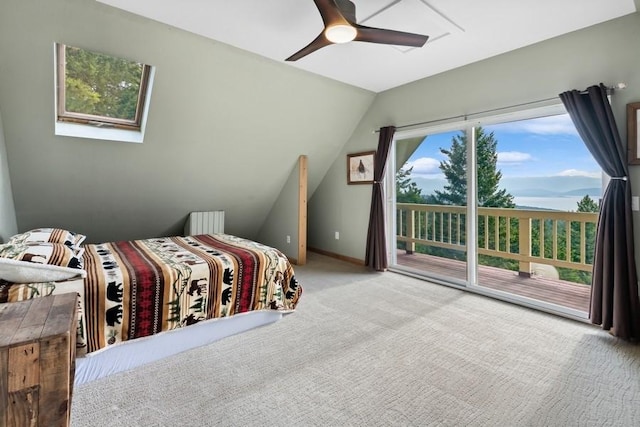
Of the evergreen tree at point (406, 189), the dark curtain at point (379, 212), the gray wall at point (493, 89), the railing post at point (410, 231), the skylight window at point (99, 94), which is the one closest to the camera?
the gray wall at point (493, 89)


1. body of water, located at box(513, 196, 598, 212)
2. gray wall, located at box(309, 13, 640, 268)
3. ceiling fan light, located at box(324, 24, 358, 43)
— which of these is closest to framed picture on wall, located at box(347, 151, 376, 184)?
gray wall, located at box(309, 13, 640, 268)

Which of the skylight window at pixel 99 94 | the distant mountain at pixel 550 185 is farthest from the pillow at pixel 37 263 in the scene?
the distant mountain at pixel 550 185

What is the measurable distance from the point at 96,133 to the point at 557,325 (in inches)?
181

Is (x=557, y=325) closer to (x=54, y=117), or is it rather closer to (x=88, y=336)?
(x=88, y=336)

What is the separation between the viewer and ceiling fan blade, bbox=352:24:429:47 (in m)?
2.05

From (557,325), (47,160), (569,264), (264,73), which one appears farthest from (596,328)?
(47,160)

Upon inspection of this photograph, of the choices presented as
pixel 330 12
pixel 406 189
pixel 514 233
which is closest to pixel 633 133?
pixel 514 233

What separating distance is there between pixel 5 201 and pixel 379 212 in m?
3.90

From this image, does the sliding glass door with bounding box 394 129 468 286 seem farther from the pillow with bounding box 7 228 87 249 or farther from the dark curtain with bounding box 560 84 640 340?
the pillow with bounding box 7 228 87 249

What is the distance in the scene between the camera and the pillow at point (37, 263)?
1761 millimetres

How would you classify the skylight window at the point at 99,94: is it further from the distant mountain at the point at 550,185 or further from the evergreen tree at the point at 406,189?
the distant mountain at the point at 550,185

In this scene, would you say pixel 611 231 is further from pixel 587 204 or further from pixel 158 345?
pixel 158 345

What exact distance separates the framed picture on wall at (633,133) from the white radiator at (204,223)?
4456mm

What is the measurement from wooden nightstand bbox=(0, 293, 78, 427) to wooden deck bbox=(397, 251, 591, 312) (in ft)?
12.2
